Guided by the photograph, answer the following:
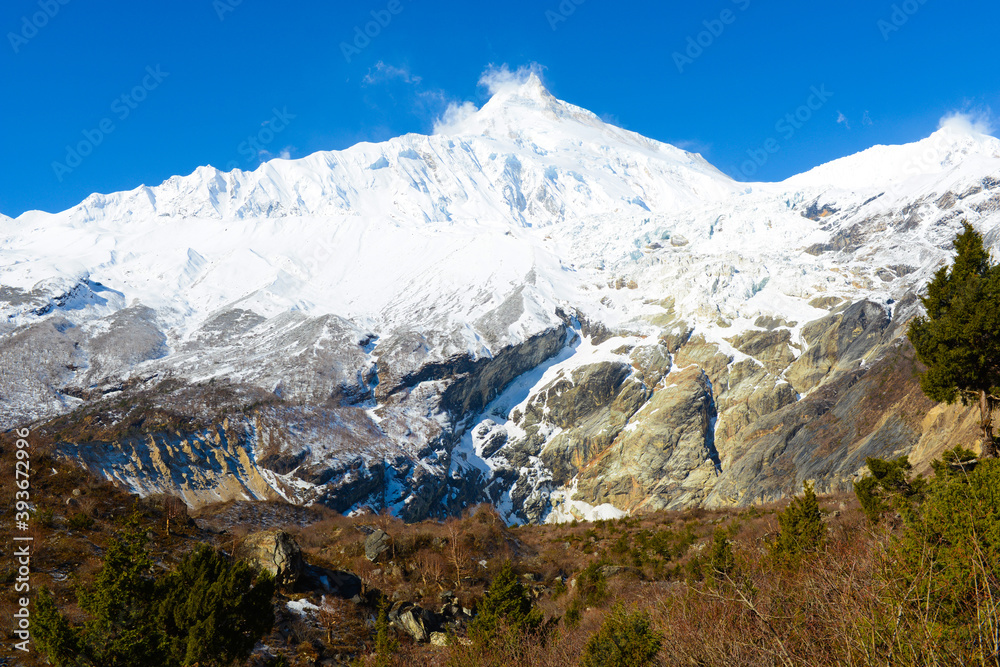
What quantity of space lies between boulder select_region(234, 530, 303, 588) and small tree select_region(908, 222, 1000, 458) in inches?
862

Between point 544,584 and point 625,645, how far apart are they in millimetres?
16574

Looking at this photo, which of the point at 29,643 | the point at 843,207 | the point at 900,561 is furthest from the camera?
the point at 843,207

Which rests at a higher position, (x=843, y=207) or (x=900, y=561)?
(x=843, y=207)

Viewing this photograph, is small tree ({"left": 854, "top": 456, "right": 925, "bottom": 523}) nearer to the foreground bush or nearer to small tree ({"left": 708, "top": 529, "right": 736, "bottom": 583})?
small tree ({"left": 708, "top": 529, "right": 736, "bottom": 583})

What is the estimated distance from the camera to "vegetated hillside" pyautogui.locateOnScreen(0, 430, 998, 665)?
5902 mm

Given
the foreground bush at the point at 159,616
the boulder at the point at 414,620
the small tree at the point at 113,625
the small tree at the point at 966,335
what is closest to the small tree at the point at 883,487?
the small tree at the point at 966,335

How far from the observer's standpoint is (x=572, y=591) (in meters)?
22.3

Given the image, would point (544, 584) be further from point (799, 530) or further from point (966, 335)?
point (966, 335)

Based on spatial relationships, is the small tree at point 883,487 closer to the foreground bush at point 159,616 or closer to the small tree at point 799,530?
the small tree at point 799,530

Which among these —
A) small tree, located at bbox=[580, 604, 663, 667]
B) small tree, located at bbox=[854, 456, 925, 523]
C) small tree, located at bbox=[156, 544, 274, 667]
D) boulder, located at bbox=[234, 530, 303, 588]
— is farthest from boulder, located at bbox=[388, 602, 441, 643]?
small tree, located at bbox=[854, 456, 925, 523]

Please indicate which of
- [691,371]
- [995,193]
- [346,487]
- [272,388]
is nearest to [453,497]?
[346,487]

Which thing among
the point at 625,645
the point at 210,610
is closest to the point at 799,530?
the point at 625,645

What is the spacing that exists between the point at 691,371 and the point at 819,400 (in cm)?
2824

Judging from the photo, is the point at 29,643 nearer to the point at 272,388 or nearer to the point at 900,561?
the point at 900,561
